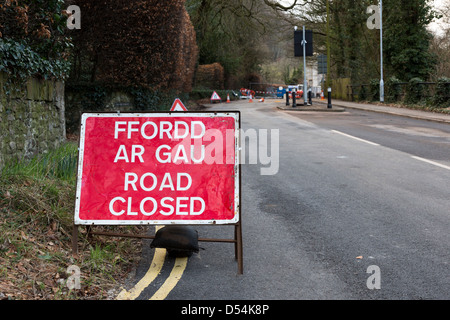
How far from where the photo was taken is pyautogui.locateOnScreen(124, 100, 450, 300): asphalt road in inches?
183

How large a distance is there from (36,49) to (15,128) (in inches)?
83.6

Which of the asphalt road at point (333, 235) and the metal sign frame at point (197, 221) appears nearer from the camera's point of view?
the asphalt road at point (333, 235)

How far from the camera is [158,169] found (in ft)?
17.9

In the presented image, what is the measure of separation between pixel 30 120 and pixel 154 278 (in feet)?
16.9

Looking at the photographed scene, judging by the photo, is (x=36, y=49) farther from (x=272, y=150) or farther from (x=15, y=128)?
(x=272, y=150)

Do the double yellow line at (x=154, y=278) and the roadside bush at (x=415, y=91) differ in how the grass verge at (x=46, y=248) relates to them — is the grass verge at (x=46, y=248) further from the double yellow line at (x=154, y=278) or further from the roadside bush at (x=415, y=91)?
the roadside bush at (x=415, y=91)

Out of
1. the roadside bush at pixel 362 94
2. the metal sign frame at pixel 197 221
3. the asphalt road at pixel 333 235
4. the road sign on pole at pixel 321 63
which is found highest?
the road sign on pole at pixel 321 63

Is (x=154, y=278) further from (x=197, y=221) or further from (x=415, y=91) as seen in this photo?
(x=415, y=91)

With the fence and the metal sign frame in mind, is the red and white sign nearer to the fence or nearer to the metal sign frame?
the metal sign frame

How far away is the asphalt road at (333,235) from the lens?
183 inches

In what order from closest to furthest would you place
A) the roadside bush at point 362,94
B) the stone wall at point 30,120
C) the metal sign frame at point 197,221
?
the metal sign frame at point 197,221 → the stone wall at point 30,120 → the roadside bush at point 362,94

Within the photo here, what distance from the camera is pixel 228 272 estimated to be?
5145 mm

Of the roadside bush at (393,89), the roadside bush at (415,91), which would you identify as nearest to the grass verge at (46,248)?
the roadside bush at (415,91)

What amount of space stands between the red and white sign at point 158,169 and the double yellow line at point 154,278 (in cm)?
47
